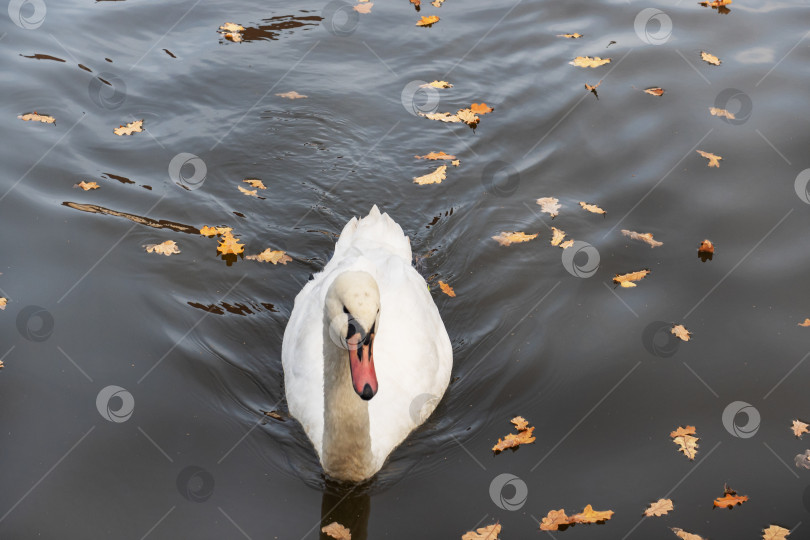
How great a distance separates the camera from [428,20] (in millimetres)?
12492

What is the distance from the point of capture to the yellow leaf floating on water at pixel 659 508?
5660 millimetres

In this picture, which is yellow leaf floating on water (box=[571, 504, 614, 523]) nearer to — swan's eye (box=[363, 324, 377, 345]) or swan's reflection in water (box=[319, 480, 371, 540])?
swan's reflection in water (box=[319, 480, 371, 540])

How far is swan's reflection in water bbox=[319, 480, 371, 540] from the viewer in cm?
561

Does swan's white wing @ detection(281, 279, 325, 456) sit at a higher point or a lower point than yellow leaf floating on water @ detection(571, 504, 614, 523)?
higher

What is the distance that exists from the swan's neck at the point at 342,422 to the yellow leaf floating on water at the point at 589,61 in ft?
25.1

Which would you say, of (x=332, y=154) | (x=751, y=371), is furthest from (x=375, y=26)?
(x=751, y=371)

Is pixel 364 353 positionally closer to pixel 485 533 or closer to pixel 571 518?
pixel 485 533

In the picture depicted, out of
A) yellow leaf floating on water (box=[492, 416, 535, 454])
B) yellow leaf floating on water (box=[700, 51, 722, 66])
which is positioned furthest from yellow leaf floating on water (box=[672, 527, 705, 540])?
yellow leaf floating on water (box=[700, 51, 722, 66])

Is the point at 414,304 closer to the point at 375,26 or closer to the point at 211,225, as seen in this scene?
the point at 211,225

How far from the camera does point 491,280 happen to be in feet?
26.1

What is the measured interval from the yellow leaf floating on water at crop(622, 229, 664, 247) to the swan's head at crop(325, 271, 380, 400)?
444cm

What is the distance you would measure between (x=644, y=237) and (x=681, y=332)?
1463 millimetres

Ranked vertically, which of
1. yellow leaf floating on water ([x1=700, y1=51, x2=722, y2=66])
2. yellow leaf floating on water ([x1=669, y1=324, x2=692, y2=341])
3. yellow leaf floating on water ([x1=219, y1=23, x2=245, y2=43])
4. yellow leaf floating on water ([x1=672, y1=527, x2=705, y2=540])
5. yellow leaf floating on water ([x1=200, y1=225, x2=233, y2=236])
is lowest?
yellow leaf floating on water ([x1=200, y1=225, x2=233, y2=236])

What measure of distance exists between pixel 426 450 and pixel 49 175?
5.68 metres
